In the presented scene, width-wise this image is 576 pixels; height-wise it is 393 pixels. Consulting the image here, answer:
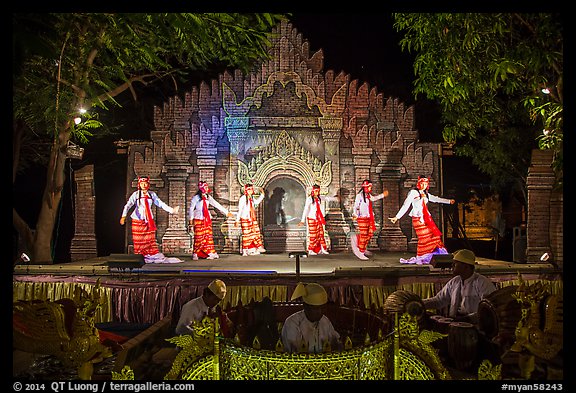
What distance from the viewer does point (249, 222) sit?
12.5m

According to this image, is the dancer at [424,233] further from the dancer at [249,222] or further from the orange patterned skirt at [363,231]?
the dancer at [249,222]

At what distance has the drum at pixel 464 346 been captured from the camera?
4.55 m

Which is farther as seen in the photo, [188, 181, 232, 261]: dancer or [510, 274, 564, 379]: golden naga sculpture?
[188, 181, 232, 261]: dancer

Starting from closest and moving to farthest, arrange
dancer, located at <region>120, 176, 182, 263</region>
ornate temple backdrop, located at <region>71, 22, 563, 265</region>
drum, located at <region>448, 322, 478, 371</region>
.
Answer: drum, located at <region>448, 322, 478, 371</region>, dancer, located at <region>120, 176, 182, 263</region>, ornate temple backdrop, located at <region>71, 22, 563, 265</region>

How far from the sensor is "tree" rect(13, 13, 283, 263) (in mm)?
4953

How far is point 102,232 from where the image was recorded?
1827 cm

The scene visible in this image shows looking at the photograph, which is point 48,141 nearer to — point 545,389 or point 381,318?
point 381,318

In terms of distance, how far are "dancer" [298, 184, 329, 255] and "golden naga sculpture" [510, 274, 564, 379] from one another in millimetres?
7961

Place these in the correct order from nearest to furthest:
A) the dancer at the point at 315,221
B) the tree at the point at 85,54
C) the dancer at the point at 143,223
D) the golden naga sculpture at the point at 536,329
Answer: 1. the golden naga sculpture at the point at 536,329
2. the tree at the point at 85,54
3. the dancer at the point at 143,223
4. the dancer at the point at 315,221

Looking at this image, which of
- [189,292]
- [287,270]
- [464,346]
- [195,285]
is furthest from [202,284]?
[464,346]

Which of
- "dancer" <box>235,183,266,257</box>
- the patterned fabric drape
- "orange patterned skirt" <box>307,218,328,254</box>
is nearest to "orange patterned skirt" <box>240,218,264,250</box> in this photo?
"dancer" <box>235,183,266,257</box>

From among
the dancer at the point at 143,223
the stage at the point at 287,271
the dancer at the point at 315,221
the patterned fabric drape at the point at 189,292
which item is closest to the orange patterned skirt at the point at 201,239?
the dancer at the point at 143,223

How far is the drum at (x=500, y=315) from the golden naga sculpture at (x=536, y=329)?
0.25 m

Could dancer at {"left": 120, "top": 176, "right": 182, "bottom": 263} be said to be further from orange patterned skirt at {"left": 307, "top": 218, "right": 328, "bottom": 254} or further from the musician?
the musician
